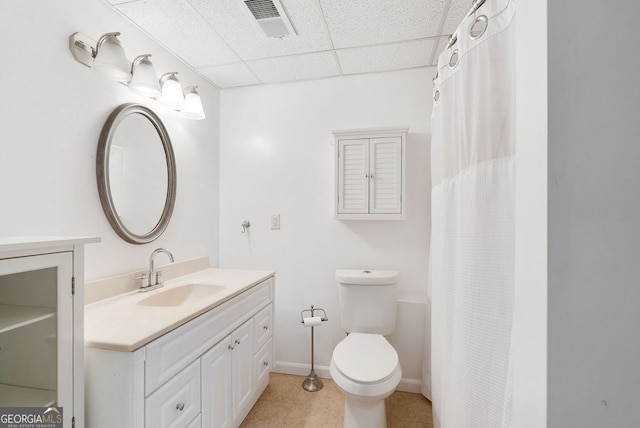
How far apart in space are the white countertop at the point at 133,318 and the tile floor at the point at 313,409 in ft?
2.75

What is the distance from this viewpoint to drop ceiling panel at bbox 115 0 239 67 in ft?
4.63

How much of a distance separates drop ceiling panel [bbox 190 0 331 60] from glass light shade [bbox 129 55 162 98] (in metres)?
0.39

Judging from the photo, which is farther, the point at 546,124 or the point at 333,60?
the point at 333,60

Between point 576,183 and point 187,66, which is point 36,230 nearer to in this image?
point 187,66

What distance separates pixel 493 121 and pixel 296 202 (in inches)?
59.7

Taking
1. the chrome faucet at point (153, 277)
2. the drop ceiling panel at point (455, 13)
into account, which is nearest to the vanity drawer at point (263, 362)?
the chrome faucet at point (153, 277)

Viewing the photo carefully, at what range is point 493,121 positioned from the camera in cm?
88

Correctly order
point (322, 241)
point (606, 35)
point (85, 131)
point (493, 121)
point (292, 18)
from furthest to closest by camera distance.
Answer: point (322, 241), point (292, 18), point (85, 131), point (493, 121), point (606, 35)

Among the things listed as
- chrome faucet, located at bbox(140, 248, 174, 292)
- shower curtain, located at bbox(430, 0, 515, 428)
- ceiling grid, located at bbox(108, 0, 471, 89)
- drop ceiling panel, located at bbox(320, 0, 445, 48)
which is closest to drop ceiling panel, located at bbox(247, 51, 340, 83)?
ceiling grid, located at bbox(108, 0, 471, 89)

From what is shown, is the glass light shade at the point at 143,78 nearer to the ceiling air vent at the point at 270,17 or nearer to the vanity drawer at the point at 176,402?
the ceiling air vent at the point at 270,17

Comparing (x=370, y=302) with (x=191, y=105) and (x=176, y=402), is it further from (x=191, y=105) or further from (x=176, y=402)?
(x=191, y=105)

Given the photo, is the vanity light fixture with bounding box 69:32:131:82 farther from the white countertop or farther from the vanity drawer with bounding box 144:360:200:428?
the vanity drawer with bounding box 144:360:200:428

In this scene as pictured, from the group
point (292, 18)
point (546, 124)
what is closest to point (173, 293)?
point (292, 18)

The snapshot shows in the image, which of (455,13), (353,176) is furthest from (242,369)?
(455,13)
